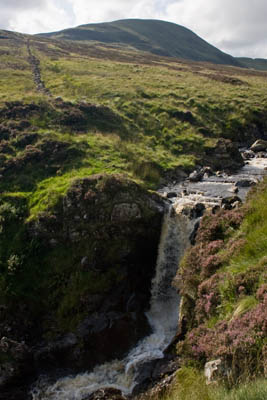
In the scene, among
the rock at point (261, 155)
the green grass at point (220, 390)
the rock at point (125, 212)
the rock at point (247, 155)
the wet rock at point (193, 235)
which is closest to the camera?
the green grass at point (220, 390)

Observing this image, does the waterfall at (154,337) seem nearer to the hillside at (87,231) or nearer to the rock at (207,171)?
the hillside at (87,231)

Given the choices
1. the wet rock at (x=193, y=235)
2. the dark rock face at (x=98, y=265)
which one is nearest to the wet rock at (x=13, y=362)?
the dark rock face at (x=98, y=265)

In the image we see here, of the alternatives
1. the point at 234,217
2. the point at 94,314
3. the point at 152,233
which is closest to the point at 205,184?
the point at 152,233

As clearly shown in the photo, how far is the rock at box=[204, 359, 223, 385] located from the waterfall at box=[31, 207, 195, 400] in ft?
20.6

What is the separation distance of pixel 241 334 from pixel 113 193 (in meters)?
14.3

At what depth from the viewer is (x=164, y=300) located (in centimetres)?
1938

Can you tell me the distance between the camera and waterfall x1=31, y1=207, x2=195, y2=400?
15125 mm

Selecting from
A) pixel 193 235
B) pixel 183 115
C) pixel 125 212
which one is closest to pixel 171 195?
pixel 125 212

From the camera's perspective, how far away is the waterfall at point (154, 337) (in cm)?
1512

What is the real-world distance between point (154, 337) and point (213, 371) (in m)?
8.07

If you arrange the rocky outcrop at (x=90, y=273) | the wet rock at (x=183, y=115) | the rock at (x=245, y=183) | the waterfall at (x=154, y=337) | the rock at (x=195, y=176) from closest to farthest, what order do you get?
the waterfall at (x=154, y=337)
the rocky outcrop at (x=90, y=273)
the rock at (x=245, y=183)
the rock at (x=195, y=176)
the wet rock at (x=183, y=115)

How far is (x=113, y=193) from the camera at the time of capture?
72.9ft

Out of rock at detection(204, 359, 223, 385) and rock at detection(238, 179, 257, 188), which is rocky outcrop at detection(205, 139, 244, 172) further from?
rock at detection(204, 359, 223, 385)

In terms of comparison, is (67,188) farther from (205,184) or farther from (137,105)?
(137,105)
